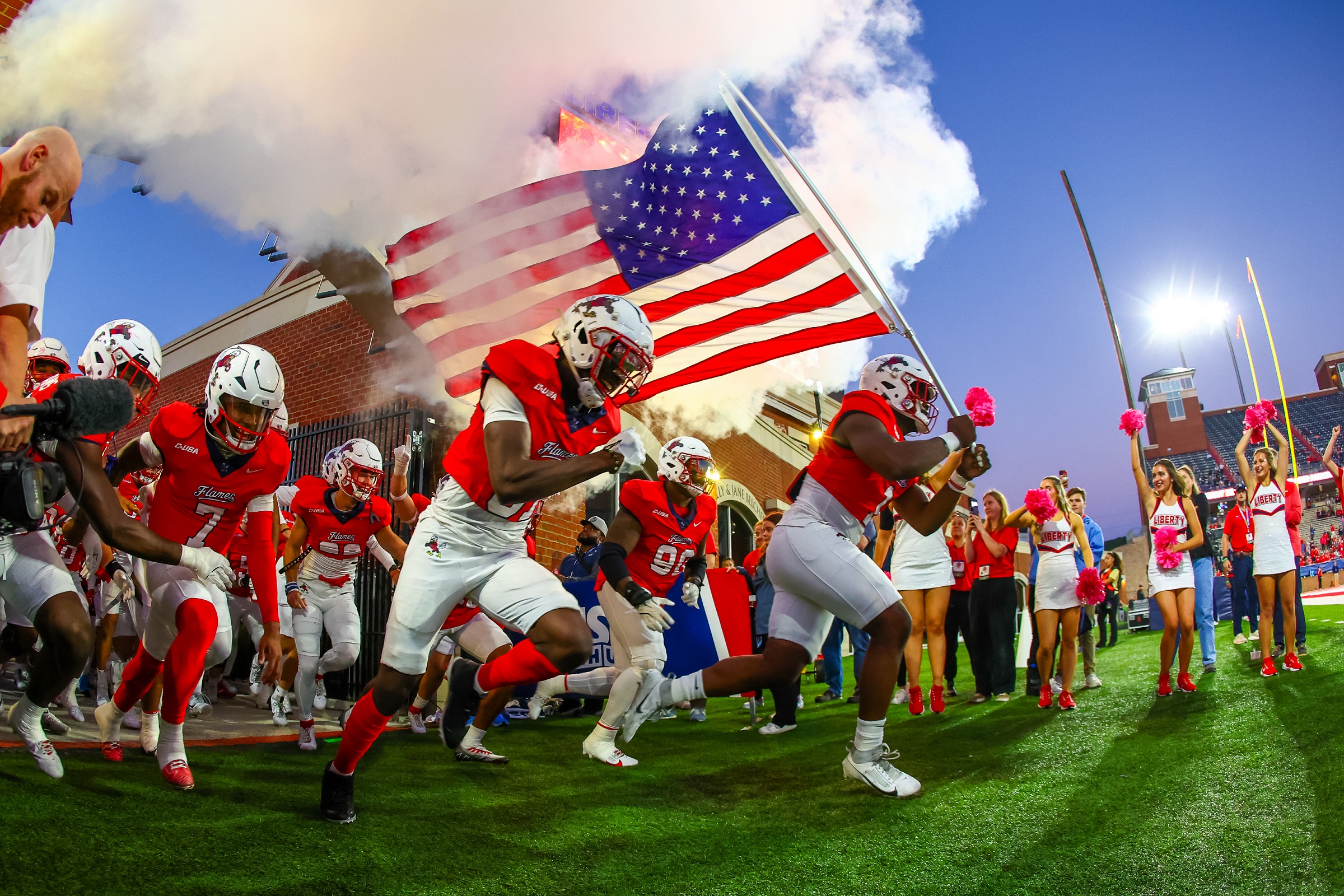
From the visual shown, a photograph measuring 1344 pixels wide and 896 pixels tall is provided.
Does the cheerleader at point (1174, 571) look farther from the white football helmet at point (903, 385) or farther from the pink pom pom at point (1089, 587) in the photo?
the white football helmet at point (903, 385)

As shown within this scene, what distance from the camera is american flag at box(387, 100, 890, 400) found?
784 centimetres

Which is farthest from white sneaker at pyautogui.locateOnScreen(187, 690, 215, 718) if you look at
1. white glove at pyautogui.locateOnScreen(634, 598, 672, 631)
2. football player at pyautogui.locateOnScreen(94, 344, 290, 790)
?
white glove at pyautogui.locateOnScreen(634, 598, 672, 631)

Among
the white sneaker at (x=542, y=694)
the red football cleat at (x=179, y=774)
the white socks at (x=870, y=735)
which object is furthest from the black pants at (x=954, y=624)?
the red football cleat at (x=179, y=774)

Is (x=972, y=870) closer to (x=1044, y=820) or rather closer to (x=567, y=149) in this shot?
(x=1044, y=820)

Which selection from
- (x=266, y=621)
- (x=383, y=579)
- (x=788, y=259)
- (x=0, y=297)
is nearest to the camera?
(x=0, y=297)

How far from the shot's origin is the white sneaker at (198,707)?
7.21 metres

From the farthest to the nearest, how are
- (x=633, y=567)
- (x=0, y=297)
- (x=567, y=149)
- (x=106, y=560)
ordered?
(x=567, y=149) → (x=633, y=567) → (x=106, y=560) → (x=0, y=297)

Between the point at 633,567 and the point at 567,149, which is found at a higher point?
the point at 567,149

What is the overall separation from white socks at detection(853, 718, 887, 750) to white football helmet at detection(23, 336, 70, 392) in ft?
16.1

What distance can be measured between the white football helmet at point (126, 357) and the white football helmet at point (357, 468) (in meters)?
1.45

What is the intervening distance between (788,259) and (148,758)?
5977 mm

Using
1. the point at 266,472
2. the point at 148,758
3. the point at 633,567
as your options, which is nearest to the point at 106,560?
the point at 148,758

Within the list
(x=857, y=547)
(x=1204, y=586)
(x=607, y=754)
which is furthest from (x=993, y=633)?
(x=607, y=754)

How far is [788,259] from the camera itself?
25.9 ft
